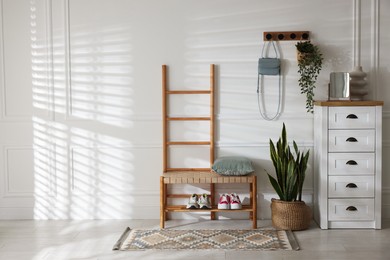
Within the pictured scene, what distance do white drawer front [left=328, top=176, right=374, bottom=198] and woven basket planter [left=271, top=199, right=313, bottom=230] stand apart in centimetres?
32

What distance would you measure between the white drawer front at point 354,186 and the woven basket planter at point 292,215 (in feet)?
1.04

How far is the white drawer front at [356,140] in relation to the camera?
4598mm

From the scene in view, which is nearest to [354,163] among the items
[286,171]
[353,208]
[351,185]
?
[351,185]

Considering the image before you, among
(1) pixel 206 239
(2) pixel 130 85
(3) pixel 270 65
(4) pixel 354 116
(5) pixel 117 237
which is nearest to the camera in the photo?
(1) pixel 206 239

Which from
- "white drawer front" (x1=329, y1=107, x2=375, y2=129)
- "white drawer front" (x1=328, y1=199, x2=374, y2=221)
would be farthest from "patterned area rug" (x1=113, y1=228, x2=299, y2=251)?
"white drawer front" (x1=329, y1=107, x2=375, y2=129)

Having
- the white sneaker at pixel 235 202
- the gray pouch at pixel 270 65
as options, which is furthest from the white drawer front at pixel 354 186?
the gray pouch at pixel 270 65

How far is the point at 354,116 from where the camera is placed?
15.1ft

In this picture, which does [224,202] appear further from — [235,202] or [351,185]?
[351,185]

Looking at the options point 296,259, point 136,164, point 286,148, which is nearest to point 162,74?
point 136,164

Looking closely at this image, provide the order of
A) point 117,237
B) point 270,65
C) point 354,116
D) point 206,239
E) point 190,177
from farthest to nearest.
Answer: point 270,65 → point 190,177 → point 354,116 → point 117,237 → point 206,239

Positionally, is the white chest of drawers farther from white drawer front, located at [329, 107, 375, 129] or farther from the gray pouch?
the gray pouch

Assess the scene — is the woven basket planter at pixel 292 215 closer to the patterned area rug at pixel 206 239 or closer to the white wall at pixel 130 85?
the patterned area rug at pixel 206 239

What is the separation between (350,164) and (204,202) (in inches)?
48.1

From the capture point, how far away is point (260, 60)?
491 cm
